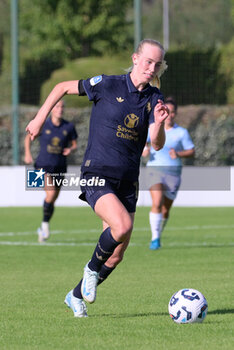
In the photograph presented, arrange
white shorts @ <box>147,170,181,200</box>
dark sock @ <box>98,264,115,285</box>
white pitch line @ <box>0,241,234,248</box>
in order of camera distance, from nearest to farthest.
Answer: dark sock @ <box>98,264,115,285</box>, white shorts @ <box>147,170,181,200</box>, white pitch line @ <box>0,241,234,248</box>

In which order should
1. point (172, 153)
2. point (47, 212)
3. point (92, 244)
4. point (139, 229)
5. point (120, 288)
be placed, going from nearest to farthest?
point (120, 288)
point (172, 153)
point (92, 244)
point (47, 212)
point (139, 229)

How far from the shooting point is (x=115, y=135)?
7.07 meters

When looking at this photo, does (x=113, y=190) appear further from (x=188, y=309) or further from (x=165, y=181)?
(x=165, y=181)

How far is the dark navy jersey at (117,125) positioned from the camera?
7.06m

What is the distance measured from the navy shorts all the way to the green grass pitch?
3.27 ft

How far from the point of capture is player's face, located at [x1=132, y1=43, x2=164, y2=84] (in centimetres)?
698

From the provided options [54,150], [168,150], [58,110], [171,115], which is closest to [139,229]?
[54,150]

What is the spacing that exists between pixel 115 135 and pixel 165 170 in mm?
6310

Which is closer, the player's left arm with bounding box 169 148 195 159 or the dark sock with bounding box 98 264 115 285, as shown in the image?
the dark sock with bounding box 98 264 115 285

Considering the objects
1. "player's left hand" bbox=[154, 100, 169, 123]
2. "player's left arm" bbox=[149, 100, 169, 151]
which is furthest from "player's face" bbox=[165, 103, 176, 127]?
"player's left hand" bbox=[154, 100, 169, 123]

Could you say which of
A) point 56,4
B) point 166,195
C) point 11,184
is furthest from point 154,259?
point 56,4

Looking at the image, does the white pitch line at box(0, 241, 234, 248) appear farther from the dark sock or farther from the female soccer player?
the female soccer player

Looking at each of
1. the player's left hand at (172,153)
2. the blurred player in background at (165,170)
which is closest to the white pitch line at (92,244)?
the blurred player in background at (165,170)

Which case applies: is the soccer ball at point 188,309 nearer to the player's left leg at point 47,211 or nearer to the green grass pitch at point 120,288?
the green grass pitch at point 120,288
